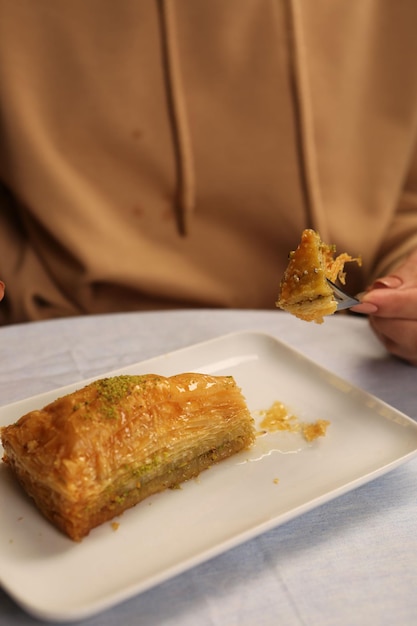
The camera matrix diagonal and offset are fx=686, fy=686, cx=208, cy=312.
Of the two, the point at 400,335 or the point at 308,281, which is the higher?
the point at 308,281

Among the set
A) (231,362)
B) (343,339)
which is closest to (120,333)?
(231,362)

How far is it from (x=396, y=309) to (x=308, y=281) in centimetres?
31

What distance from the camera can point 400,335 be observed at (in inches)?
56.4

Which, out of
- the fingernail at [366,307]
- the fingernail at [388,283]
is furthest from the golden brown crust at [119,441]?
the fingernail at [388,283]

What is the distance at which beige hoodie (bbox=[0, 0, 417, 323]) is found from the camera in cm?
189

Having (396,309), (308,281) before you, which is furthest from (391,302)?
(308,281)

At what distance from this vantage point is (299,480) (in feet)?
3.54

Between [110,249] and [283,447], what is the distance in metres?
0.97

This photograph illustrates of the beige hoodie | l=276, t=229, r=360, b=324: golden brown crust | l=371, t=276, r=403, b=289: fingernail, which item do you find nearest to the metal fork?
l=276, t=229, r=360, b=324: golden brown crust

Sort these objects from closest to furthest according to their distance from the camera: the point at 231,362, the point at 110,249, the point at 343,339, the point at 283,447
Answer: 1. the point at 283,447
2. the point at 231,362
3. the point at 343,339
4. the point at 110,249

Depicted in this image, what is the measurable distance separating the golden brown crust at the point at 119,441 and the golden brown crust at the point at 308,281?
0.19 m

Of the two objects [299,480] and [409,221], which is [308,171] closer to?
[409,221]

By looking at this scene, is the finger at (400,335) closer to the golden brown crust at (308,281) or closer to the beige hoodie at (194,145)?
the golden brown crust at (308,281)

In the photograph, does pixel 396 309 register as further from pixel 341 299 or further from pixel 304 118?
pixel 304 118
